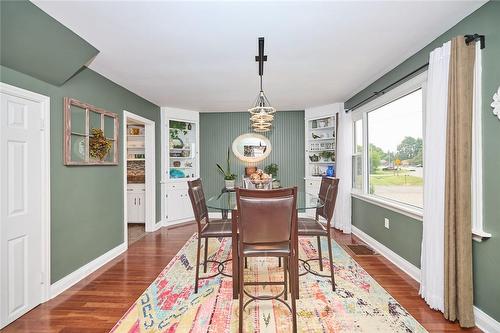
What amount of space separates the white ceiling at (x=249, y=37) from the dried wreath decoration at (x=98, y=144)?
2.55 feet

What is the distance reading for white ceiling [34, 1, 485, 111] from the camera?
1845 millimetres

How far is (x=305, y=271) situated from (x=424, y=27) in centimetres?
268

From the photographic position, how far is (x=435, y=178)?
83.0 inches

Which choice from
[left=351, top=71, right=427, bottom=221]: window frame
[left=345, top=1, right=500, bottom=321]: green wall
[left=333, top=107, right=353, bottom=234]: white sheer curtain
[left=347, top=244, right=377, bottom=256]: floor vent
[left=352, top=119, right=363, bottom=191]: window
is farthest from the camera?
[left=333, top=107, right=353, bottom=234]: white sheer curtain

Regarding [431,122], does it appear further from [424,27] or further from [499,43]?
[424,27]

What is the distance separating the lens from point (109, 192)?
11.1 feet

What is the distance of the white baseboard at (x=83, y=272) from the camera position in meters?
2.45

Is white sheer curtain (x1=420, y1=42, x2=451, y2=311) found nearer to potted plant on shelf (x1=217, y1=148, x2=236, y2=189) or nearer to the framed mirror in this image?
the framed mirror

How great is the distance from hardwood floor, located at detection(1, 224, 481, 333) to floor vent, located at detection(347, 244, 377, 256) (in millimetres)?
89

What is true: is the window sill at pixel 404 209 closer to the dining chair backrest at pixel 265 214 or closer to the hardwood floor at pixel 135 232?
the dining chair backrest at pixel 265 214

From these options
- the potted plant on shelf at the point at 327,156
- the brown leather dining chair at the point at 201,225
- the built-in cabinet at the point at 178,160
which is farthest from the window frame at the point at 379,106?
the built-in cabinet at the point at 178,160

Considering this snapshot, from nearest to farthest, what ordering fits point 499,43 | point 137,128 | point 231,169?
point 499,43
point 137,128
point 231,169

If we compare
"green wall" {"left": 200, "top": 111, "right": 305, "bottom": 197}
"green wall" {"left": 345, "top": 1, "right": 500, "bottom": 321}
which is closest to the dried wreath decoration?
"green wall" {"left": 200, "top": 111, "right": 305, "bottom": 197}

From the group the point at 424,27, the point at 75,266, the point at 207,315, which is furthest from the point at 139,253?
the point at 424,27
